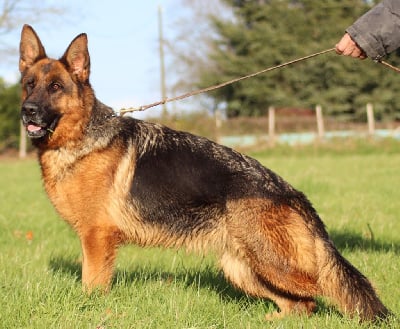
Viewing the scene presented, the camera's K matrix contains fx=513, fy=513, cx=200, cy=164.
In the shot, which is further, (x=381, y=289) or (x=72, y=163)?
(x=381, y=289)

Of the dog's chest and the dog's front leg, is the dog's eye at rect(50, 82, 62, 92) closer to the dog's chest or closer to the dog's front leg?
the dog's chest

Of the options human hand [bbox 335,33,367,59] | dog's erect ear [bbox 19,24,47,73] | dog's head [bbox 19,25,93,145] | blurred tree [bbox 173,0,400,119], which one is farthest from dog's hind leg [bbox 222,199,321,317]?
blurred tree [bbox 173,0,400,119]

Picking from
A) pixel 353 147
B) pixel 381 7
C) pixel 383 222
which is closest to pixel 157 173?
pixel 381 7

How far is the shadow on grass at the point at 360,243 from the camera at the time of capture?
6.28m

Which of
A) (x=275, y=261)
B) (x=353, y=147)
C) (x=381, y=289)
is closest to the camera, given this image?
(x=275, y=261)

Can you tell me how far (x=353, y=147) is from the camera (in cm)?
2288

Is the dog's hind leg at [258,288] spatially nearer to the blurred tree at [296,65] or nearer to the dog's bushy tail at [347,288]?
the dog's bushy tail at [347,288]

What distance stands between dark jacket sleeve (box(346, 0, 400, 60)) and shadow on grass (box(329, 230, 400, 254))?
2747 mm

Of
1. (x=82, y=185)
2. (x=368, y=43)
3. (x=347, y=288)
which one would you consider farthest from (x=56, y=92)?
(x=347, y=288)

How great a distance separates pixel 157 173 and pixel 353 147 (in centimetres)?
1975

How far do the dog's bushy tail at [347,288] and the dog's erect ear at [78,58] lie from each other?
2.62 metres

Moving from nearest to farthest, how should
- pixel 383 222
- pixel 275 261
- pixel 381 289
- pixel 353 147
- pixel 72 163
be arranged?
pixel 275 261
pixel 72 163
pixel 381 289
pixel 383 222
pixel 353 147

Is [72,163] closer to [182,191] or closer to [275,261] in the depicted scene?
[182,191]

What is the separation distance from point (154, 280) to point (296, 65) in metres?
33.1
